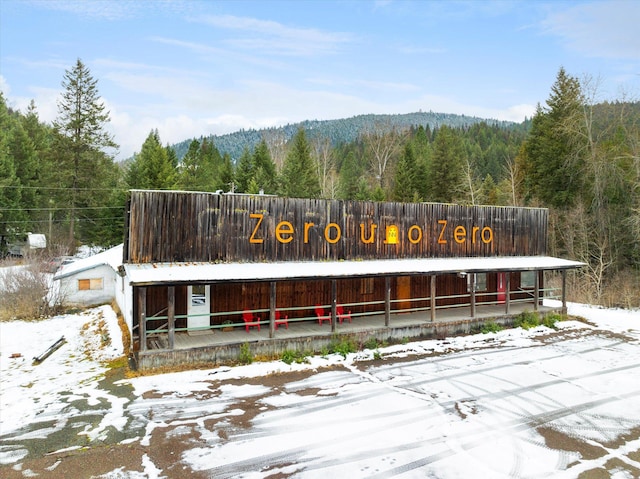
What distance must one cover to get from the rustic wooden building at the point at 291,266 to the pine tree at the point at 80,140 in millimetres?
27113

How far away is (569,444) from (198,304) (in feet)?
36.6

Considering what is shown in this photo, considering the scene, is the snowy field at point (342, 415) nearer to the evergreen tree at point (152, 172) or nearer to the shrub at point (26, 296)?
the shrub at point (26, 296)

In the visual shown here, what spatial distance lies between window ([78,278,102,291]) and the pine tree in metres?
18.1

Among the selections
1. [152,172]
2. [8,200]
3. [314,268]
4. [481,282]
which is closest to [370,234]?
[314,268]

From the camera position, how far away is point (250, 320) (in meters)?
15.5

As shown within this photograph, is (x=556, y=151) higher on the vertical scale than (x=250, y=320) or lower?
higher

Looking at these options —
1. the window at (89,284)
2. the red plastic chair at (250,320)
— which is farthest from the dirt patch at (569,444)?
the window at (89,284)

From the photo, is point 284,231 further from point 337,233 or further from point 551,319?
point 551,319

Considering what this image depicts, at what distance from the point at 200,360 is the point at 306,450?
19.2 feet

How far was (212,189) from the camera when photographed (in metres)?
46.5

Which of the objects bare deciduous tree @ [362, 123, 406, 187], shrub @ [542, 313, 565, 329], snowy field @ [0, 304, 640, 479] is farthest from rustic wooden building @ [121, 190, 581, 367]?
bare deciduous tree @ [362, 123, 406, 187]

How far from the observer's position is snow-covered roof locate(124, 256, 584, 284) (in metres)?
12.6

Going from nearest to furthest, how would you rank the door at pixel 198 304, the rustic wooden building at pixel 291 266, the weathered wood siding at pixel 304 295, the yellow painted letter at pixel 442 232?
the rustic wooden building at pixel 291 266
the door at pixel 198 304
the weathered wood siding at pixel 304 295
the yellow painted letter at pixel 442 232

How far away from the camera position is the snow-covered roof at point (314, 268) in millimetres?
12628
